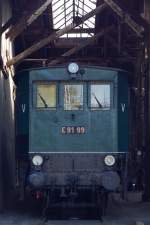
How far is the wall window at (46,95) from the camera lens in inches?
532

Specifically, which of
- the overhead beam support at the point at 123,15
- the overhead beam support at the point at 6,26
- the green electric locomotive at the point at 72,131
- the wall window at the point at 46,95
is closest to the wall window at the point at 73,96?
the green electric locomotive at the point at 72,131

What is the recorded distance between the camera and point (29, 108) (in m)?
13.5

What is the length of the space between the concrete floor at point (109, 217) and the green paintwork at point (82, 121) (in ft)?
4.92

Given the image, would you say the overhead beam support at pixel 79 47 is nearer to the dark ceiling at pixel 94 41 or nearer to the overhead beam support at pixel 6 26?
the dark ceiling at pixel 94 41

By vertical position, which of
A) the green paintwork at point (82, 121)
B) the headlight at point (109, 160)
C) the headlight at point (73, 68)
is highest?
the headlight at point (73, 68)

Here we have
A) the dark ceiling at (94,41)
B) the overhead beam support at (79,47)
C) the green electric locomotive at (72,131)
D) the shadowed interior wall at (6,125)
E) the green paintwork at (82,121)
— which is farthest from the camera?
the overhead beam support at (79,47)

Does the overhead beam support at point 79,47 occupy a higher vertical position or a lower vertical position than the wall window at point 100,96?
higher

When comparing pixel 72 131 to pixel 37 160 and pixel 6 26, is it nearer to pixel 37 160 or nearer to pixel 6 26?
pixel 37 160

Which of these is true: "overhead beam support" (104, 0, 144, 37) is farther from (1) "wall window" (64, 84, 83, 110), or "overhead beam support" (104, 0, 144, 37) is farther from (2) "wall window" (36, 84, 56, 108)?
(2) "wall window" (36, 84, 56, 108)

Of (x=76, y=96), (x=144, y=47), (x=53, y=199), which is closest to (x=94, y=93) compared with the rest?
(x=76, y=96)

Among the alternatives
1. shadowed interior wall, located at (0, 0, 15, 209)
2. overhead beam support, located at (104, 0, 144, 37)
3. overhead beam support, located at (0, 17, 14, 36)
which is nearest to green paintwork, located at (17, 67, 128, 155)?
shadowed interior wall, located at (0, 0, 15, 209)

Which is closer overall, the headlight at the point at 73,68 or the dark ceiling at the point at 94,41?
the headlight at the point at 73,68

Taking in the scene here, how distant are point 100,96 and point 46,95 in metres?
1.19

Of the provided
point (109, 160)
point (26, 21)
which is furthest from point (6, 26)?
point (109, 160)
